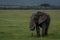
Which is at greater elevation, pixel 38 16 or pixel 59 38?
pixel 38 16

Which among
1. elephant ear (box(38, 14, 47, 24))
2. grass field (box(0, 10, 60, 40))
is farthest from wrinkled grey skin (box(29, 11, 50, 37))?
grass field (box(0, 10, 60, 40))

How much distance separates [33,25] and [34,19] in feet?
0.83

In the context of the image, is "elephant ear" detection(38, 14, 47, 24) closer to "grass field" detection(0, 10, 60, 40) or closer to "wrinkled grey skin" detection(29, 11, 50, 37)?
"wrinkled grey skin" detection(29, 11, 50, 37)

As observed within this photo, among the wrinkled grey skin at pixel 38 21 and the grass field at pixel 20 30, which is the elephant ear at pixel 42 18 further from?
the grass field at pixel 20 30

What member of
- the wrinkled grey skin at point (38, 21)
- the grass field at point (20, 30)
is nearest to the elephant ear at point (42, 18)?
the wrinkled grey skin at point (38, 21)

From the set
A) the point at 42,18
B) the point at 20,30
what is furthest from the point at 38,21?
the point at 20,30

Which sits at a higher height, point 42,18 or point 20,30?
point 42,18

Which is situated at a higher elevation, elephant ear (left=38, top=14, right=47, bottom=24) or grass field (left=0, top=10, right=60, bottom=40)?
elephant ear (left=38, top=14, right=47, bottom=24)

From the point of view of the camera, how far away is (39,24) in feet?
39.7

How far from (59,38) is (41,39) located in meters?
0.78

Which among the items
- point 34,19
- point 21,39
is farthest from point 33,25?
point 21,39

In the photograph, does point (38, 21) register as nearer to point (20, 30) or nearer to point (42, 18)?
point (42, 18)

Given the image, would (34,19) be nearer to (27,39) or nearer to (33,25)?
(33,25)

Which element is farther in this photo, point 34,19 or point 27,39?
point 34,19
